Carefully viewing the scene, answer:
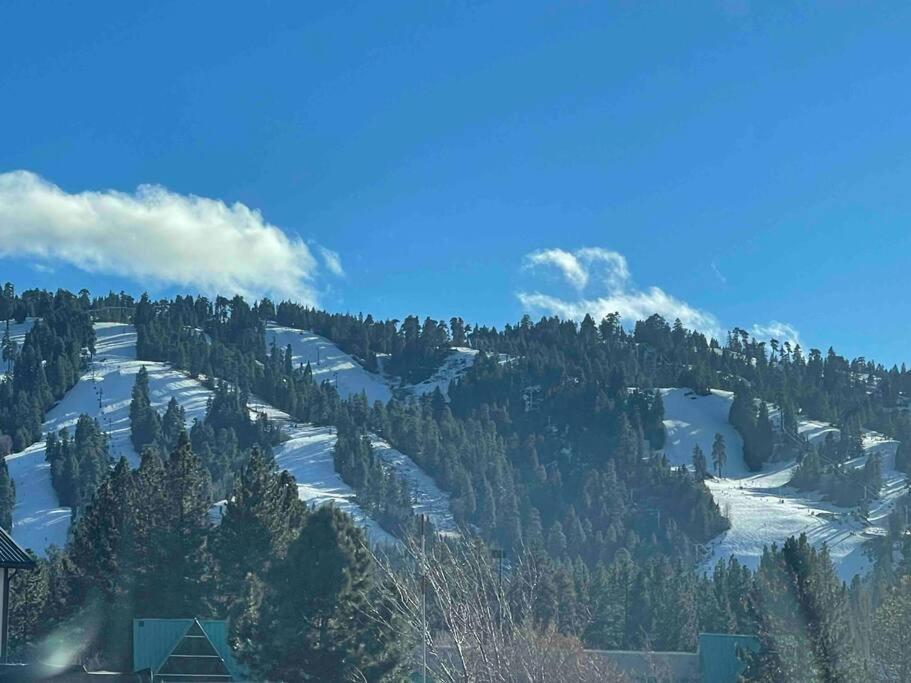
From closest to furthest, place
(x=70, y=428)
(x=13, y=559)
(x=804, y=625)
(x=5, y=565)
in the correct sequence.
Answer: (x=804, y=625), (x=5, y=565), (x=13, y=559), (x=70, y=428)

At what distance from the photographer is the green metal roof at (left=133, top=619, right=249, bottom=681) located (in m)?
38.7

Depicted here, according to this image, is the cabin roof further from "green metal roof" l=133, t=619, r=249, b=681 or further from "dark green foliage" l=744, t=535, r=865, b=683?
"dark green foliage" l=744, t=535, r=865, b=683

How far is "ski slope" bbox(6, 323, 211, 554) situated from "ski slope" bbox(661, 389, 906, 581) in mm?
71238

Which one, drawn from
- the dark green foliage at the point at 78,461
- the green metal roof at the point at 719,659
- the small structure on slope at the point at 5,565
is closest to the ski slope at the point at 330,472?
the dark green foliage at the point at 78,461

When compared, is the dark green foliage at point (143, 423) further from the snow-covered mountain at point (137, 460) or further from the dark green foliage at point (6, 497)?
the dark green foliage at point (6, 497)

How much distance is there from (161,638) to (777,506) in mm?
127161

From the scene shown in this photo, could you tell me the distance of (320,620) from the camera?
37906 millimetres

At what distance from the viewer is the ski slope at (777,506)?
136250 mm

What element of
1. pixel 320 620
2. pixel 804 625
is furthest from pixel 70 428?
pixel 804 625

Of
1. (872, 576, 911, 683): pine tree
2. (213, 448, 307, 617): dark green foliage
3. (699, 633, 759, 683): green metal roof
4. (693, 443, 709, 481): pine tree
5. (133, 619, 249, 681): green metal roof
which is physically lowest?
(699, 633, 759, 683): green metal roof

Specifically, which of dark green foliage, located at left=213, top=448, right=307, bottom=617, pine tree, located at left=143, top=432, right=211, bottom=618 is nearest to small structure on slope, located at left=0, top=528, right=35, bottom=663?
pine tree, located at left=143, top=432, right=211, bottom=618

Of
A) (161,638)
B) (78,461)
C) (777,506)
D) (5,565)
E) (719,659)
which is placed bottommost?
(719,659)

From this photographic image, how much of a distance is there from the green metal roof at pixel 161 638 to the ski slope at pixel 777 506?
9118 centimetres

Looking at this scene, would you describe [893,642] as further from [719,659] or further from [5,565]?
[719,659]
